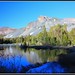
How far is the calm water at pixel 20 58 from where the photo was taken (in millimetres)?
3961

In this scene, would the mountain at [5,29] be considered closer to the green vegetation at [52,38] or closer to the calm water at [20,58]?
the green vegetation at [52,38]

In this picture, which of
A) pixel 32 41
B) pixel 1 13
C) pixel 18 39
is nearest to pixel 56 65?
pixel 32 41

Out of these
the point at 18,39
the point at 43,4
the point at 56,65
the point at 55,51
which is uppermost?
the point at 43,4

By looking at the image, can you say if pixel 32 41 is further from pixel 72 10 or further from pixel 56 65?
pixel 72 10

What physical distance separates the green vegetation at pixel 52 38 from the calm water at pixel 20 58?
0.16 metres

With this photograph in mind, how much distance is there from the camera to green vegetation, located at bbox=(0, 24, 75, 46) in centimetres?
402

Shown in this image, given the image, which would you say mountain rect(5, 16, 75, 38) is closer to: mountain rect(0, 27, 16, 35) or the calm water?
mountain rect(0, 27, 16, 35)

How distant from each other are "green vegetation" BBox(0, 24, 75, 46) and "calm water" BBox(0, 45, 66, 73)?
16 cm

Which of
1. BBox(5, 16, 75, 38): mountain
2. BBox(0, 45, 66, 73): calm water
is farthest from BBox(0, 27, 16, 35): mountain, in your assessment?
BBox(0, 45, 66, 73): calm water

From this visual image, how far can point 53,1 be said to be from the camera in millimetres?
4027

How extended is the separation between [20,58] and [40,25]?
0.79 m

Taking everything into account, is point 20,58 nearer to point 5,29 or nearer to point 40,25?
point 5,29

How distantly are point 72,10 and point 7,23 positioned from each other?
4.37 feet

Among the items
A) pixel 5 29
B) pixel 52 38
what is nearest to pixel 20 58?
pixel 5 29
